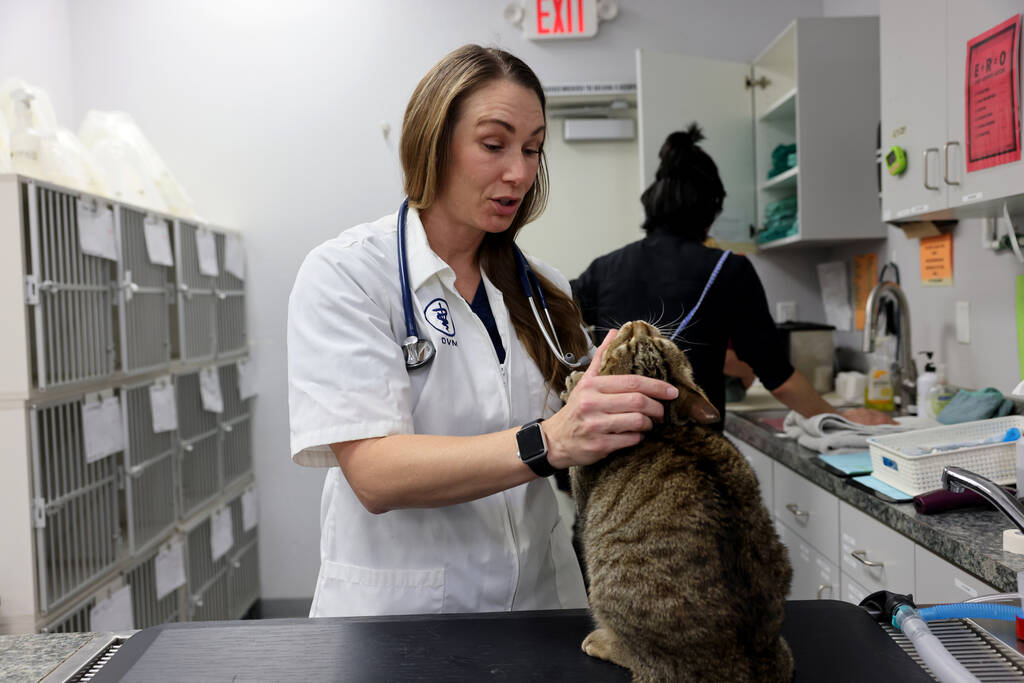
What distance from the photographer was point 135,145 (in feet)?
9.65

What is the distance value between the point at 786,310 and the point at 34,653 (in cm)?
334

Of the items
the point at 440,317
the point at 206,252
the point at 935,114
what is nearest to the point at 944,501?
the point at 935,114

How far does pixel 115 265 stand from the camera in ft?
7.74

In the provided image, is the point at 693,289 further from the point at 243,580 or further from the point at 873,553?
the point at 243,580

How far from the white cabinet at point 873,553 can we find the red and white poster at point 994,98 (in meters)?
0.83

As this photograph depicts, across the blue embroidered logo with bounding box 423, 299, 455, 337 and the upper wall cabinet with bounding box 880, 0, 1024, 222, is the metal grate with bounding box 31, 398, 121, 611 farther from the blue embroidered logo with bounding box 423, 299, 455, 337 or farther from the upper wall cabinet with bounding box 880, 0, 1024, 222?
the upper wall cabinet with bounding box 880, 0, 1024, 222

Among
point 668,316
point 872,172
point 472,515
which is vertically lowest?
point 472,515

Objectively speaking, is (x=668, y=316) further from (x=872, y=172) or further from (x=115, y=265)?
(x=115, y=265)

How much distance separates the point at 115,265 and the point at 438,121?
165cm

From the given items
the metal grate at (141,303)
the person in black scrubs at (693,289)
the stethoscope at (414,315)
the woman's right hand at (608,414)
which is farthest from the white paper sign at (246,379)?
the woman's right hand at (608,414)

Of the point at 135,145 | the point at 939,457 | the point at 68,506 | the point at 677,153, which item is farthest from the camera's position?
the point at 135,145

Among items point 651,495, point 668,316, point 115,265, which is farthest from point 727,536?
point 115,265

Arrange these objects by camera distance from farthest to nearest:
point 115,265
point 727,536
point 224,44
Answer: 1. point 224,44
2. point 115,265
3. point 727,536

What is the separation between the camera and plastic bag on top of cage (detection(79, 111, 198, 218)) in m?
2.93
